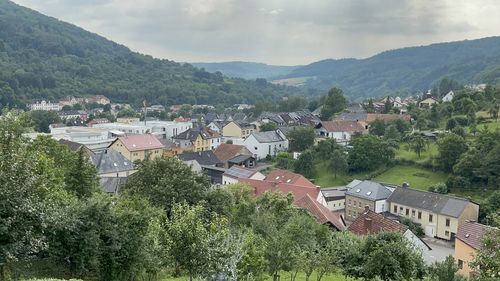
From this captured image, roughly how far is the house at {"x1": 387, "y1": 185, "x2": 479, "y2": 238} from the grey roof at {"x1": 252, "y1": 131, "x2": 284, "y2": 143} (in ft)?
102

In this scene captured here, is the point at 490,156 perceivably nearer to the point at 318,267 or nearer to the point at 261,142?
the point at 261,142

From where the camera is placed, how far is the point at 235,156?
73562 mm

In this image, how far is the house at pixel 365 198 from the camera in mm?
52906

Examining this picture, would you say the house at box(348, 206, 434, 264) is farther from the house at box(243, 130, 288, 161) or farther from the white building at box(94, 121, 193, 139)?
the white building at box(94, 121, 193, 139)

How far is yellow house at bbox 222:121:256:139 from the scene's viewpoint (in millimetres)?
96688

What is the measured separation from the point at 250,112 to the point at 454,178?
8511cm

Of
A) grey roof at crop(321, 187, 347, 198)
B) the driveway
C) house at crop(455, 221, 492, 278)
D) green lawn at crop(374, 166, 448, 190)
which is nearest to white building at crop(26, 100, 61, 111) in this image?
green lawn at crop(374, 166, 448, 190)

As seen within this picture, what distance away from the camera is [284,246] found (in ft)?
65.8

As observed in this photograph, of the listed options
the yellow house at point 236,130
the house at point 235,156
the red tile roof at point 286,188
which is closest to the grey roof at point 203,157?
the house at point 235,156

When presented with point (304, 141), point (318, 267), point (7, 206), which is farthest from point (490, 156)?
point (7, 206)

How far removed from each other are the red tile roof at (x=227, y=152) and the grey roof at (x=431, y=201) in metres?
28.3

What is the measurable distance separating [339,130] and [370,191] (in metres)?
33.6

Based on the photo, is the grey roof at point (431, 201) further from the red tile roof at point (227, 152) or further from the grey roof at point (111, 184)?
the grey roof at point (111, 184)

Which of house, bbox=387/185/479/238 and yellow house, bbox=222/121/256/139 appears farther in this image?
yellow house, bbox=222/121/256/139
